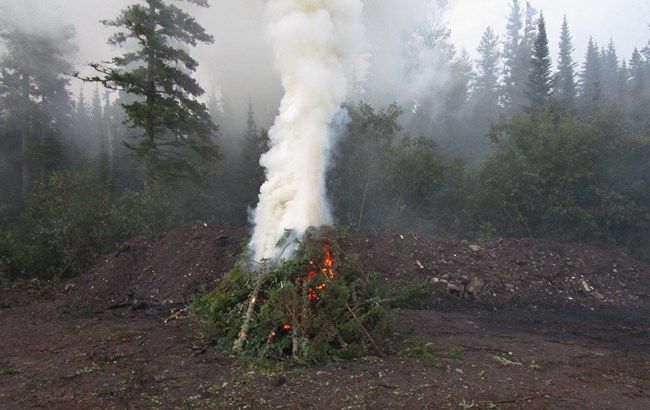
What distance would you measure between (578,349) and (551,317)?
270 cm

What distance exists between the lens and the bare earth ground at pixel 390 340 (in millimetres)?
5277

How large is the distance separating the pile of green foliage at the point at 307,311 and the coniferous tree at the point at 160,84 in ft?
42.5

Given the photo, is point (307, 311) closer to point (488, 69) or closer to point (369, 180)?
point (369, 180)

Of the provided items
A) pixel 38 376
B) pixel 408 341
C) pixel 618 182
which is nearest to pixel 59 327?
pixel 38 376

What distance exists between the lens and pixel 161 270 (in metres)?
12.2

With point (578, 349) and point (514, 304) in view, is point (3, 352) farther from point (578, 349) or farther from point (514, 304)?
point (514, 304)

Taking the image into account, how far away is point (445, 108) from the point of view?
39.0 m

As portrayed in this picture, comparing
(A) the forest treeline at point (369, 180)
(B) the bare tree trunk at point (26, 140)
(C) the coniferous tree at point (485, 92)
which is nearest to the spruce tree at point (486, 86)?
(C) the coniferous tree at point (485, 92)

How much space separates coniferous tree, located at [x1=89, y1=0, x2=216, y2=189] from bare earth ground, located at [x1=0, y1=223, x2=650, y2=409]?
22.3 ft

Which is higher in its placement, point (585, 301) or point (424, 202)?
point (424, 202)

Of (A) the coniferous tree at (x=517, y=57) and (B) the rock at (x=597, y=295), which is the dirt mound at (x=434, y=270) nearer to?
(B) the rock at (x=597, y=295)

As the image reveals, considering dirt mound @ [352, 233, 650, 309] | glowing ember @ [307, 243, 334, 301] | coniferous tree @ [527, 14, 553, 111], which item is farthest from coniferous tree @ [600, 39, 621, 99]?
glowing ember @ [307, 243, 334, 301]

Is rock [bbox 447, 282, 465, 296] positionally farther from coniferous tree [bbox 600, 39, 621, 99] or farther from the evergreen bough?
coniferous tree [bbox 600, 39, 621, 99]

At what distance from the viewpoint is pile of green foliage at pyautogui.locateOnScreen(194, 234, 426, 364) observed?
6457 mm
